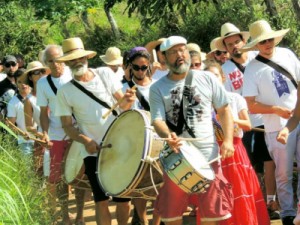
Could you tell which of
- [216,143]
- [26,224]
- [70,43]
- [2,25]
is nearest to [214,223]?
[216,143]

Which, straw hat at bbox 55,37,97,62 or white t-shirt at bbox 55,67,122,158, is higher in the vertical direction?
straw hat at bbox 55,37,97,62

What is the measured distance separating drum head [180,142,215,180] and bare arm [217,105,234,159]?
0.20 meters

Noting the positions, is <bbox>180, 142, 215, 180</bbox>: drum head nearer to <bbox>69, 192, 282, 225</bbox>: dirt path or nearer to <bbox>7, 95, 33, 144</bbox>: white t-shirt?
<bbox>69, 192, 282, 225</bbox>: dirt path

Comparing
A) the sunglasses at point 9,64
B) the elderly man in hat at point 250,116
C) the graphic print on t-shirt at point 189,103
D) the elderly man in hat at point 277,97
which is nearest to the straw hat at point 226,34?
the elderly man in hat at point 250,116

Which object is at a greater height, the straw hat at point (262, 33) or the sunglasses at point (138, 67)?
the straw hat at point (262, 33)

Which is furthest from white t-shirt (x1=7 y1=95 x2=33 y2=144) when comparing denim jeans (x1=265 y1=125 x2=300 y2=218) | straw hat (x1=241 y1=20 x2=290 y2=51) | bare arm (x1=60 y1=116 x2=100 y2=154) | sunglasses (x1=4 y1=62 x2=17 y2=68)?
denim jeans (x1=265 y1=125 x2=300 y2=218)

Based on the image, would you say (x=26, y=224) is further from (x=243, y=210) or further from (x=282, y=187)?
(x=282, y=187)

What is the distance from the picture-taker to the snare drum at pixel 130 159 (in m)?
8.28

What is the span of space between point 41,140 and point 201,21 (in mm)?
10086

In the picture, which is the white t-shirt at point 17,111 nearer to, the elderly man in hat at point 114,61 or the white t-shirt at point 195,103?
the elderly man in hat at point 114,61

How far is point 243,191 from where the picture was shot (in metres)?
8.48

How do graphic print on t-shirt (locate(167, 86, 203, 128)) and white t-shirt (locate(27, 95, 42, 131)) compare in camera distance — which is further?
white t-shirt (locate(27, 95, 42, 131))

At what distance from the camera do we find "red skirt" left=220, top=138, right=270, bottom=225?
837cm

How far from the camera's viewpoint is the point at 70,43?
9.64 m
